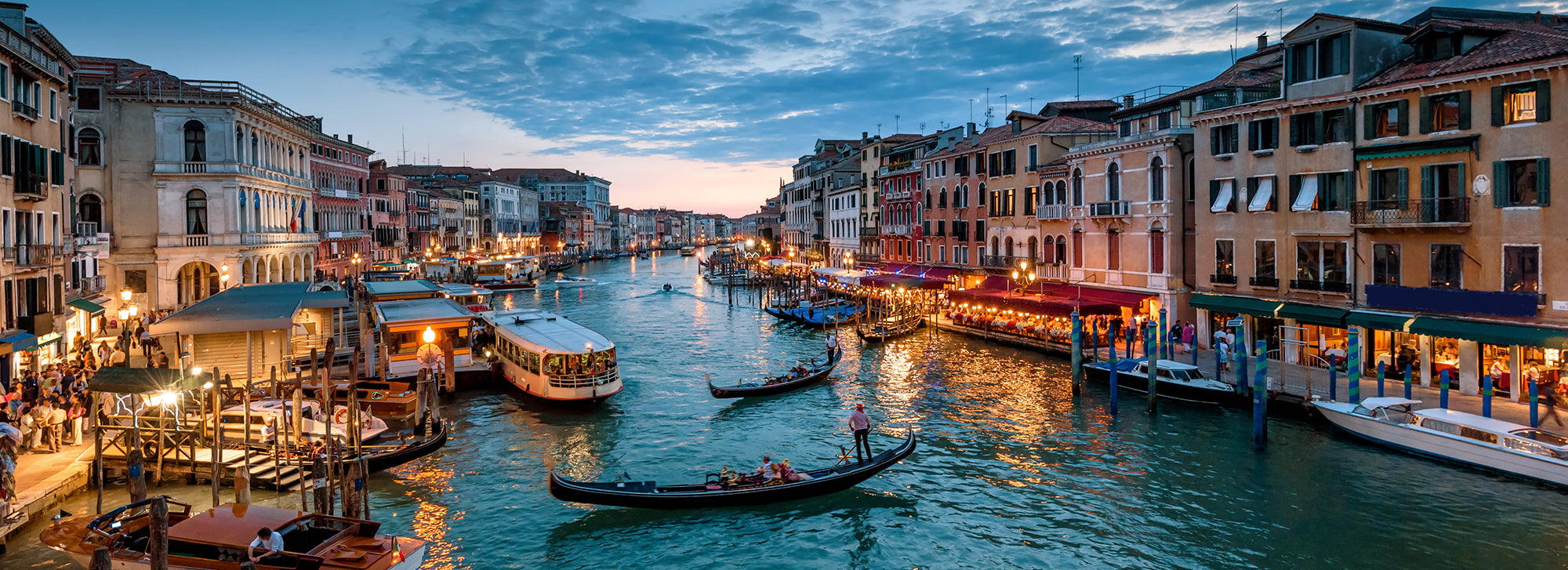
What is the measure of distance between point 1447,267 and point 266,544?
25.4m

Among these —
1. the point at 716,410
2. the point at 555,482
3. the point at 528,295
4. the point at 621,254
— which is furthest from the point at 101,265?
the point at 621,254

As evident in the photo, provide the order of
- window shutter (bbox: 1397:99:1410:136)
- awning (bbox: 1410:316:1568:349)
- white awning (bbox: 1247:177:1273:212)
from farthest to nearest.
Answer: white awning (bbox: 1247:177:1273:212)
window shutter (bbox: 1397:99:1410:136)
awning (bbox: 1410:316:1568:349)

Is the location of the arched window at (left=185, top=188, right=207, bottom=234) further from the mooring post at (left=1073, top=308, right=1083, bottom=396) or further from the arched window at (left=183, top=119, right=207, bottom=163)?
the mooring post at (left=1073, top=308, right=1083, bottom=396)

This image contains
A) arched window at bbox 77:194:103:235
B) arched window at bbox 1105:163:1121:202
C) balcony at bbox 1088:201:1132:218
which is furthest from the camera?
arched window at bbox 77:194:103:235

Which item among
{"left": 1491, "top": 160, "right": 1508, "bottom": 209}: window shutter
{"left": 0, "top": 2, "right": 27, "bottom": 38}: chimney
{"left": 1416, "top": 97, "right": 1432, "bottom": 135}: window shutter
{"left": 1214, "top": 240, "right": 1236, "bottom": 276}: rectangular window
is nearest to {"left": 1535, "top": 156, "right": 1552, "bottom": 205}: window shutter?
{"left": 1491, "top": 160, "right": 1508, "bottom": 209}: window shutter

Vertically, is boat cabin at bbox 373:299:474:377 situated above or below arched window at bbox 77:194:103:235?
below

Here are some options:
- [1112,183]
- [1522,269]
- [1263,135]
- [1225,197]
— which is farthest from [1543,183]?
[1112,183]

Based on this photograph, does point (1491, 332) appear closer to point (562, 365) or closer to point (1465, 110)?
point (1465, 110)

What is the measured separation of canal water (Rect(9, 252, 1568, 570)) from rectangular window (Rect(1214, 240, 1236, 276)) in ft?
18.9

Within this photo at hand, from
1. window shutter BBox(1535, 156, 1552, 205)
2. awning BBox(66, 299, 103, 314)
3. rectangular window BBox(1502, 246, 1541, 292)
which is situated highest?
window shutter BBox(1535, 156, 1552, 205)

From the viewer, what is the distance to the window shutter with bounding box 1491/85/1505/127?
20.7m

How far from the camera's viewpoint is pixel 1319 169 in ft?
83.1

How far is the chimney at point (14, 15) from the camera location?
20781 millimetres

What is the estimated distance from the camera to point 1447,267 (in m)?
22.4
